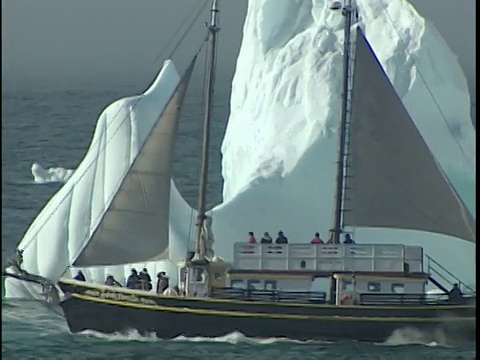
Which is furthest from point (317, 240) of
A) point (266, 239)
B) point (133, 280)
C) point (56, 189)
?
point (56, 189)

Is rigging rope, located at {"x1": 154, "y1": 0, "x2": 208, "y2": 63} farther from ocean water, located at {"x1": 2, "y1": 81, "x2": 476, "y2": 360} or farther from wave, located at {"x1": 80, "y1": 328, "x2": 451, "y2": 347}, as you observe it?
wave, located at {"x1": 80, "y1": 328, "x2": 451, "y2": 347}

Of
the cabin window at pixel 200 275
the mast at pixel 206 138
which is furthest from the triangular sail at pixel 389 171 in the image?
the cabin window at pixel 200 275

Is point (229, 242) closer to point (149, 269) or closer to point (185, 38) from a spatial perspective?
point (149, 269)

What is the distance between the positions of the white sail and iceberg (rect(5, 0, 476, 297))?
3 centimetres

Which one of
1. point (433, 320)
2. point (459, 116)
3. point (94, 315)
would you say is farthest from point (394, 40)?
point (94, 315)

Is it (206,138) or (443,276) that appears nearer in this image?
(206,138)

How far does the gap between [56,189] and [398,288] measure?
9591 mm

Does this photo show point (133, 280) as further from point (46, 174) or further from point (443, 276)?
point (46, 174)

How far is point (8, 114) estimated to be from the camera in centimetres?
3038

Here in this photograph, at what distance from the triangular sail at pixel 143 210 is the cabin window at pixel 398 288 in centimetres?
322

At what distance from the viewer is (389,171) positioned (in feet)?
65.3

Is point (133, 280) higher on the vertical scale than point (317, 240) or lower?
lower

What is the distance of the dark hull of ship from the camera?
19.3 m

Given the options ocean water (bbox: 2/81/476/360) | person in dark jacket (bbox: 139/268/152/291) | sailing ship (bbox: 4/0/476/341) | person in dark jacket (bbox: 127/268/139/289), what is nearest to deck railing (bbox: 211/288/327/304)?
sailing ship (bbox: 4/0/476/341)
